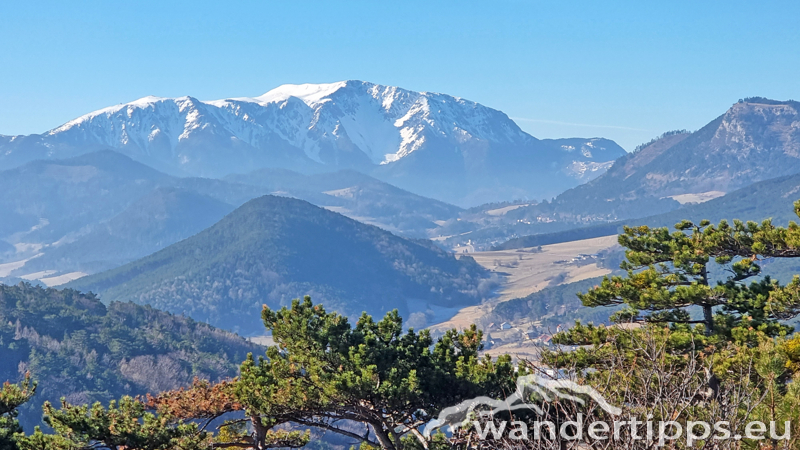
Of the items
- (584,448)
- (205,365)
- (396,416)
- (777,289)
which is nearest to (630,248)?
(777,289)

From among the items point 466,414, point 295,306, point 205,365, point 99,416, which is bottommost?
point 205,365

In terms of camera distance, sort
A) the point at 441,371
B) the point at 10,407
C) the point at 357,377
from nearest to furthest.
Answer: the point at 10,407
the point at 357,377
the point at 441,371

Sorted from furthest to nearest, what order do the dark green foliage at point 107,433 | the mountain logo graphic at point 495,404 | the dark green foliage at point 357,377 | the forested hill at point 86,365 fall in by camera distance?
the forested hill at point 86,365 → the dark green foliage at point 357,377 → the mountain logo graphic at point 495,404 → the dark green foliage at point 107,433

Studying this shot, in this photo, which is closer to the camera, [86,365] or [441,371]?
[441,371]

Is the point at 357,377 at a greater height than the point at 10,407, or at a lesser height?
lesser

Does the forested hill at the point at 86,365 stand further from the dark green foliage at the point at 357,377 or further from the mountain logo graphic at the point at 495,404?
the mountain logo graphic at the point at 495,404

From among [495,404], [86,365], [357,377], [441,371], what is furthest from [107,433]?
[86,365]

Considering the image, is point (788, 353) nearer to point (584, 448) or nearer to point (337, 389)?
point (584, 448)

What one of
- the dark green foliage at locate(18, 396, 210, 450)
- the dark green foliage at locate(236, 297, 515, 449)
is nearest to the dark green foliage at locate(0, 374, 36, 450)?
the dark green foliage at locate(18, 396, 210, 450)

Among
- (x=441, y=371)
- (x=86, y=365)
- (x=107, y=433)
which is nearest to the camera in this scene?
(x=107, y=433)

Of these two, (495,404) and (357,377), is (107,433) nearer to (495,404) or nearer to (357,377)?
(357,377)

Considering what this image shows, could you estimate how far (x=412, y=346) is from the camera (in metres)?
26.4

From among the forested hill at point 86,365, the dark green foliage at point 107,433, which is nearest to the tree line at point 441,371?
the dark green foliage at point 107,433

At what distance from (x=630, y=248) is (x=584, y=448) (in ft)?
51.5
